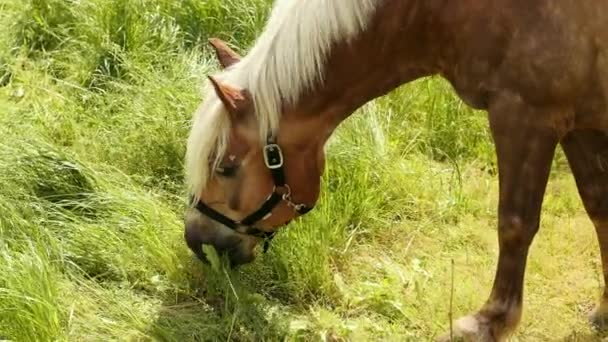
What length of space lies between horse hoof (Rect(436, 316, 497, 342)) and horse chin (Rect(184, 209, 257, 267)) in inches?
31.9

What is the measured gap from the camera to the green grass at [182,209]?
10.6 feet

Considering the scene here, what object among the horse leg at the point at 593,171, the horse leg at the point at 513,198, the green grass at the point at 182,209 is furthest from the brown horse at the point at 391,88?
the green grass at the point at 182,209

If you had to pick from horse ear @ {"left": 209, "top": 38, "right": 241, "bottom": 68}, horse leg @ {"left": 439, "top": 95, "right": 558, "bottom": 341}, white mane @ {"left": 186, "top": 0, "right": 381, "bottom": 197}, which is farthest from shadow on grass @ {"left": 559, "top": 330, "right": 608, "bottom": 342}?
horse ear @ {"left": 209, "top": 38, "right": 241, "bottom": 68}

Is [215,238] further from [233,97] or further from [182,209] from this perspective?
[182,209]

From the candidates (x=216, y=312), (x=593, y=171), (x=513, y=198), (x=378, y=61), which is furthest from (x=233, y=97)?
(x=593, y=171)

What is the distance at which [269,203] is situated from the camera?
303 cm

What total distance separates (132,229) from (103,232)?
0.38ft

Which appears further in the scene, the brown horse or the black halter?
the black halter

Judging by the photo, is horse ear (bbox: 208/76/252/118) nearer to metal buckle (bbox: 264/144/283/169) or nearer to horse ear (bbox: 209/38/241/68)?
metal buckle (bbox: 264/144/283/169)

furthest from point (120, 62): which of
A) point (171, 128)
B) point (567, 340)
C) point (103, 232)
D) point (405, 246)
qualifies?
point (567, 340)

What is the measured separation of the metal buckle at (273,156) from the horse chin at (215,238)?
0.34m

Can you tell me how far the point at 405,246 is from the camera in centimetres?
384

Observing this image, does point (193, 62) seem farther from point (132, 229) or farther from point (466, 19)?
point (466, 19)

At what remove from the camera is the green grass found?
3217 millimetres
